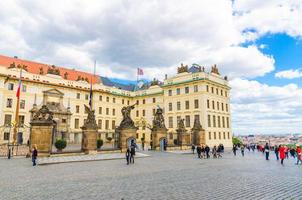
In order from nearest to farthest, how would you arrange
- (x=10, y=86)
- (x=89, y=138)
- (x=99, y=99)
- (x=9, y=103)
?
(x=89, y=138)
(x=9, y=103)
(x=10, y=86)
(x=99, y=99)

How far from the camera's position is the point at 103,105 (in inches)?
2501

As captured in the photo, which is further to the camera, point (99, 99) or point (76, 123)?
point (99, 99)

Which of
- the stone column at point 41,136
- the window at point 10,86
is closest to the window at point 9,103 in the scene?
the window at point 10,86

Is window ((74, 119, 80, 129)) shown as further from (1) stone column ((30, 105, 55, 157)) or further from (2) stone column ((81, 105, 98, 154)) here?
(1) stone column ((30, 105, 55, 157))

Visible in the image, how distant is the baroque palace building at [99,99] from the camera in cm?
4862

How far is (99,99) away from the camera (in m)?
62.7

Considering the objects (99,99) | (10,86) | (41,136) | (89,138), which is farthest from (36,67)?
(41,136)

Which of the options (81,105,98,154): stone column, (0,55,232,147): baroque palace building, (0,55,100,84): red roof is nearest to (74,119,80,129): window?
(0,55,232,147): baroque palace building

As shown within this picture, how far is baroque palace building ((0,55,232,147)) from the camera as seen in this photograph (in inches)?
1914

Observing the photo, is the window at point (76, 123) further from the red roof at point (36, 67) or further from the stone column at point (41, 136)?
the stone column at point (41, 136)

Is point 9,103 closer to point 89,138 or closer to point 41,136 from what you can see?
point 89,138

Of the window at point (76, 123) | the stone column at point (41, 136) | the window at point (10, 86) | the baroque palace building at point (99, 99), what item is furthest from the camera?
the window at point (76, 123)

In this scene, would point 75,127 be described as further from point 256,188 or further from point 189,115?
point 256,188

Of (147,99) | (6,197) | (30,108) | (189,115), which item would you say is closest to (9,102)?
(30,108)
